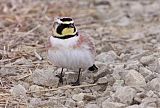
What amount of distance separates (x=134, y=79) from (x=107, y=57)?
1095 millimetres

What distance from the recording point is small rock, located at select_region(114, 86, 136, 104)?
3.99 metres

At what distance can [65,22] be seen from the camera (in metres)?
4.36

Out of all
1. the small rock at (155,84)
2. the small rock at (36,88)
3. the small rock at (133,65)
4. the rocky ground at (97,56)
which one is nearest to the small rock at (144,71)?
the rocky ground at (97,56)

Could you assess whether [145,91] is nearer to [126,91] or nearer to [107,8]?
[126,91]

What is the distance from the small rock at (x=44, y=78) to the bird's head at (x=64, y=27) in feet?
1.41

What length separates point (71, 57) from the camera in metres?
4.38

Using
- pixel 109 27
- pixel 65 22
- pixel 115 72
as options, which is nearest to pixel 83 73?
pixel 115 72

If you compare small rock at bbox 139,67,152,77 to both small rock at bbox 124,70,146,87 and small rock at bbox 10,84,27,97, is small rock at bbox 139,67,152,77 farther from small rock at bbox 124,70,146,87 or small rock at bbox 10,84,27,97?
small rock at bbox 10,84,27,97

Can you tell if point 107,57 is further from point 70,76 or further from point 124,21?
point 124,21

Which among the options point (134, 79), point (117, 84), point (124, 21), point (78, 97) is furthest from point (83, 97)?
point (124, 21)

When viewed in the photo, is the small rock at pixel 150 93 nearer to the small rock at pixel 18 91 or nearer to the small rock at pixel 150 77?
the small rock at pixel 150 77

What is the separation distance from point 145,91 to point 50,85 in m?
0.86

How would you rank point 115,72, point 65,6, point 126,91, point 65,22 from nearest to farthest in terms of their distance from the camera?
point 126,91 → point 65,22 → point 115,72 → point 65,6

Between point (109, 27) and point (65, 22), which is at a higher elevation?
point (65, 22)
